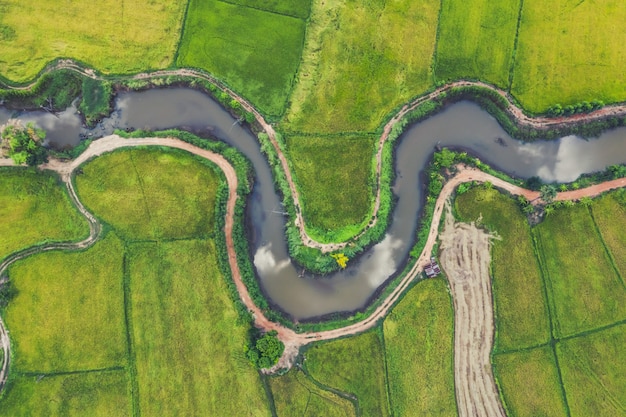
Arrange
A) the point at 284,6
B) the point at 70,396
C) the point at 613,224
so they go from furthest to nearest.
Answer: the point at 284,6 → the point at 613,224 → the point at 70,396

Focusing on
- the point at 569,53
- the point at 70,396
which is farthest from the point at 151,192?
the point at 569,53

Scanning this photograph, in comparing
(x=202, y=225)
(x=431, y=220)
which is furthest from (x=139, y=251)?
(x=431, y=220)

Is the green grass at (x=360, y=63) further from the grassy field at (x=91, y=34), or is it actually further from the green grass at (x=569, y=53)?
the grassy field at (x=91, y=34)

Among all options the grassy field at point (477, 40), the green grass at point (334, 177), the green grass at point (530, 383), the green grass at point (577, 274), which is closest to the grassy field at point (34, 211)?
the green grass at point (334, 177)

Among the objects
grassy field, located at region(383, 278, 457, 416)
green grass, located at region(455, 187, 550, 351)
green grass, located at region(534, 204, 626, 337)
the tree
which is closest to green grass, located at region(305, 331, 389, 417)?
grassy field, located at region(383, 278, 457, 416)

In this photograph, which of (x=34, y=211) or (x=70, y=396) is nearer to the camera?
(x=70, y=396)

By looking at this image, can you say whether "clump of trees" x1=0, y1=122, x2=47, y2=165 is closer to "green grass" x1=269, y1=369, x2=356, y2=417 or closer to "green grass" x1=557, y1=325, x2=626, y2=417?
"green grass" x1=269, y1=369, x2=356, y2=417

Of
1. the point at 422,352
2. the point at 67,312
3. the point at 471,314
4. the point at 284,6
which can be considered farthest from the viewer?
the point at 284,6

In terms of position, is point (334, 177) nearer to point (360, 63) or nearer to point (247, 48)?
point (360, 63)

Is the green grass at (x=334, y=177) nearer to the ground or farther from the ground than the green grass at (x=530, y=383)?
A: farther from the ground
